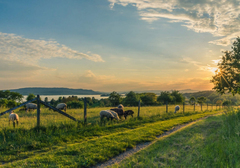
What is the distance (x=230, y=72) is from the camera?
20125mm

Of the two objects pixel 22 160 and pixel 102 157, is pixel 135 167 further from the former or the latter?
pixel 22 160

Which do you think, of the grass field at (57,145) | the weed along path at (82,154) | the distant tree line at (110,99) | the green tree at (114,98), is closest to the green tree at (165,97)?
the distant tree line at (110,99)

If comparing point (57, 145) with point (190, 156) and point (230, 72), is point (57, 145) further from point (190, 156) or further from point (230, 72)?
point (230, 72)

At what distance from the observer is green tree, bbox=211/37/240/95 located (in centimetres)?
1889

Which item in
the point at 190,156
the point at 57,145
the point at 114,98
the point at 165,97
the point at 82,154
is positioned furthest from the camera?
the point at 165,97

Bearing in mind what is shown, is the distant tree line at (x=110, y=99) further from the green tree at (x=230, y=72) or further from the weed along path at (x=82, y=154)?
the weed along path at (x=82, y=154)

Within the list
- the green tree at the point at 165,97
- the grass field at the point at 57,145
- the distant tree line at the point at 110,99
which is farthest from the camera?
the green tree at the point at 165,97

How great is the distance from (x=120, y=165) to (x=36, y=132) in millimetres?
6114

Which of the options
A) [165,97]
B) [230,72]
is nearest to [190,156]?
[230,72]

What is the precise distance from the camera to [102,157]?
623cm

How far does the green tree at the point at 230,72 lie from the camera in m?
18.9

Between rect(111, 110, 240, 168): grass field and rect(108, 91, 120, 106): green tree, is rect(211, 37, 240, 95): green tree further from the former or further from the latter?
rect(108, 91, 120, 106): green tree

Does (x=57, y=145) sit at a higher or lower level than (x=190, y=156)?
lower

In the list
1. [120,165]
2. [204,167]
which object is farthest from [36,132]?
[204,167]
